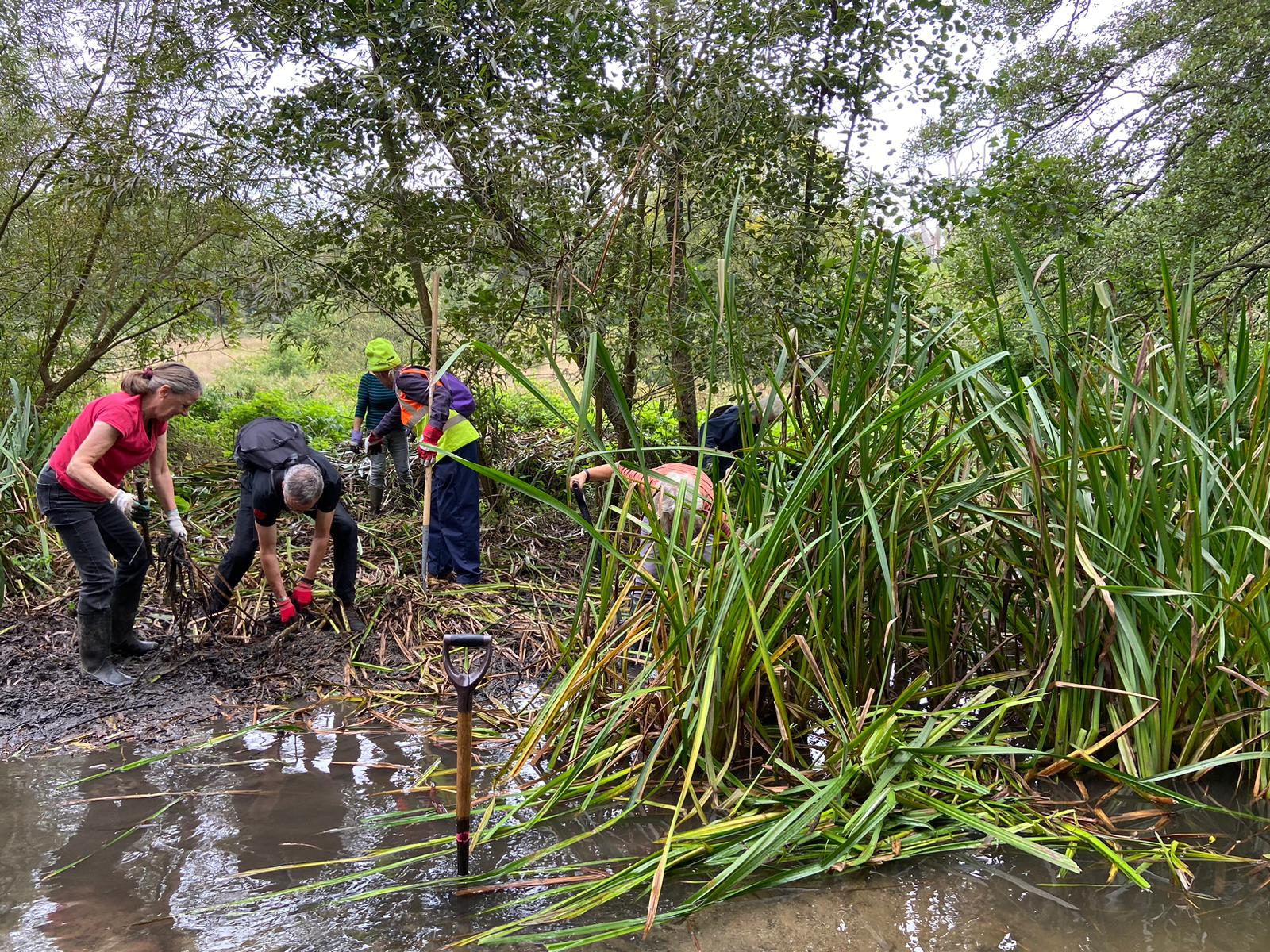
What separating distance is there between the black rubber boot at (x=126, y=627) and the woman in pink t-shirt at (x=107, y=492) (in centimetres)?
1

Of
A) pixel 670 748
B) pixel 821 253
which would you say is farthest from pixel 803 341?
pixel 670 748

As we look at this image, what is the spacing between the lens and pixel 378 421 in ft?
23.3

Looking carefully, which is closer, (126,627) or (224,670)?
(224,670)

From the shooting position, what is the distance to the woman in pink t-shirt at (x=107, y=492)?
422 centimetres

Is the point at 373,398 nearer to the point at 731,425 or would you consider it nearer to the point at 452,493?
the point at 452,493

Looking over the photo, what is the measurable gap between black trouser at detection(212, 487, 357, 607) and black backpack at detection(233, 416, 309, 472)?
0.29 metres

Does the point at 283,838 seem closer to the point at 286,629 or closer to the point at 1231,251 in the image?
the point at 286,629

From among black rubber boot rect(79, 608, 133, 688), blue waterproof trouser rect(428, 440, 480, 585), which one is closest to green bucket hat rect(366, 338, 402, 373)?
blue waterproof trouser rect(428, 440, 480, 585)

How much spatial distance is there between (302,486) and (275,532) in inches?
28.6

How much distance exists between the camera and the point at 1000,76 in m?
6.58

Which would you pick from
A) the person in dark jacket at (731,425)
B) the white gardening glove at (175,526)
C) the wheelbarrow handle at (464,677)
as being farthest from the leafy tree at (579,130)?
the wheelbarrow handle at (464,677)

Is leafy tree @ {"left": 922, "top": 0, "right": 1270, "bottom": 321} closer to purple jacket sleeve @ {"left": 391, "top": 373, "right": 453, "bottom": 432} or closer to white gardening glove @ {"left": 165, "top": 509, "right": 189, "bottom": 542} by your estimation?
purple jacket sleeve @ {"left": 391, "top": 373, "right": 453, "bottom": 432}

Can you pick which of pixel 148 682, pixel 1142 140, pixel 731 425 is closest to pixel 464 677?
pixel 731 425

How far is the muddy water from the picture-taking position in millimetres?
2229
